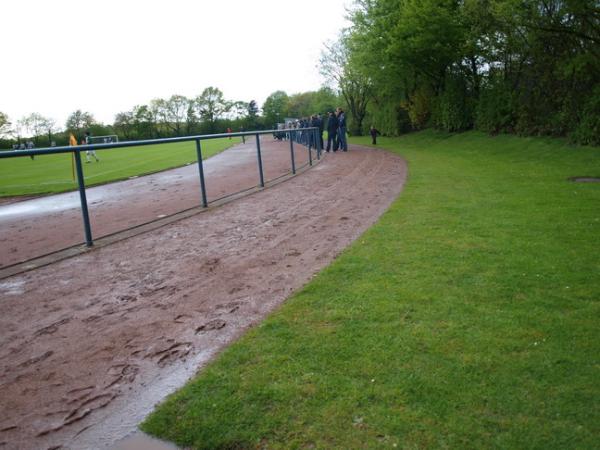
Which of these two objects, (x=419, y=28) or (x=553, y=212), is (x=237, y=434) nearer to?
(x=553, y=212)

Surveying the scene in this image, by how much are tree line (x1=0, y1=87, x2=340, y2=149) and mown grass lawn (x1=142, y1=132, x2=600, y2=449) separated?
188 feet

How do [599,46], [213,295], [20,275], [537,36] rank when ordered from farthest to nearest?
[537,36] < [599,46] < [20,275] < [213,295]

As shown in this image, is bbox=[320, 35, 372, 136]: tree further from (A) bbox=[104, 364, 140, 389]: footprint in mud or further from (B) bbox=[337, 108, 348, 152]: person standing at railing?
(A) bbox=[104, 364, 140, 389]: footprint in mud

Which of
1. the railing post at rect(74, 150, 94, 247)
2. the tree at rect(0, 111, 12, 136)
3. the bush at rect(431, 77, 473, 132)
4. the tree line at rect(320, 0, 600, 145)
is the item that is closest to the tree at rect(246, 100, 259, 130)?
the tree at rect(0, 111, 12, 136)

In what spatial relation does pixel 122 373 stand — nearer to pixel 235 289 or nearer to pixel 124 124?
pixel 235 289

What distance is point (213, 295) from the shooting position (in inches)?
183

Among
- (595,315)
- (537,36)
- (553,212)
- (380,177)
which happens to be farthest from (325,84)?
(595,315)

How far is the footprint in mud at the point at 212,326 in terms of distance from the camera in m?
3.87

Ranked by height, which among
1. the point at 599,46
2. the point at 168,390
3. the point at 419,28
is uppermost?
the point at 419,28

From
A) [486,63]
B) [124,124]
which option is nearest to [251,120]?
[124,124]

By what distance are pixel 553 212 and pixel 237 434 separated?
21.0 ft

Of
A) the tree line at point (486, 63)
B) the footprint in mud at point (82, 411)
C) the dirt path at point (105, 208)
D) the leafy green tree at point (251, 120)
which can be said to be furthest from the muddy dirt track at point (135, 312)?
the leafy green tree at point (251, 120)

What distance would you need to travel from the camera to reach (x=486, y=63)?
24484 mm

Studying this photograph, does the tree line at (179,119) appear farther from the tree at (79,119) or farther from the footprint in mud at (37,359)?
the footprint in mud at (37,359)
